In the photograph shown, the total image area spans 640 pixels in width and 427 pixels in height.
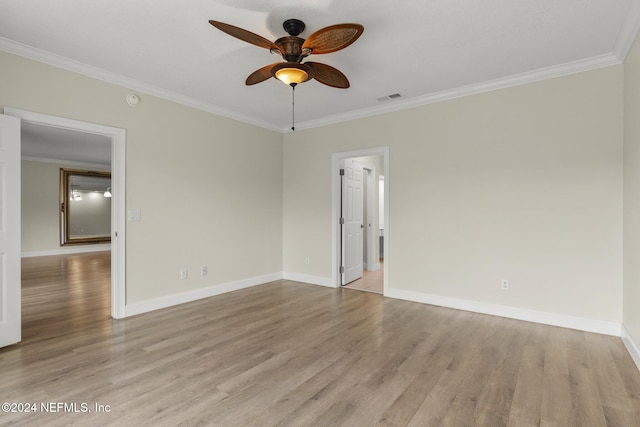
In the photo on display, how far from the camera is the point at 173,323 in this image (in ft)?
11.6

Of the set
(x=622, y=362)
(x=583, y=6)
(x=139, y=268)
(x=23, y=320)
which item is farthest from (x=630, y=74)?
(x=23, y=320)

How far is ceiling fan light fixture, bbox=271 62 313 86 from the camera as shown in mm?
2588

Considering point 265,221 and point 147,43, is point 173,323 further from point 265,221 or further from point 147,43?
point 147,43

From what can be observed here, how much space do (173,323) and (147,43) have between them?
2801 mm

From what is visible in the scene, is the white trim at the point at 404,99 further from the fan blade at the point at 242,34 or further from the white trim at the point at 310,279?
the white trim at the point at 310,279

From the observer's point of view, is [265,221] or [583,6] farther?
[265,221]

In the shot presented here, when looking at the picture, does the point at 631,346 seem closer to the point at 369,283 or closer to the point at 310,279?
the point at 369,283

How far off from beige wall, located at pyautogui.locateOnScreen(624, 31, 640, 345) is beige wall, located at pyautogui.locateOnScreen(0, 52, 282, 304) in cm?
451

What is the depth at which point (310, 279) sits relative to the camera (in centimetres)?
551

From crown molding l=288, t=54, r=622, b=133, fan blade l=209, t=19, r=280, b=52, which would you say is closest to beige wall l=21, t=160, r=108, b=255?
crown molding l=288, t=54, r=622, b=133

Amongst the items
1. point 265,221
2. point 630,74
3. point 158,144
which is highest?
point 630,74

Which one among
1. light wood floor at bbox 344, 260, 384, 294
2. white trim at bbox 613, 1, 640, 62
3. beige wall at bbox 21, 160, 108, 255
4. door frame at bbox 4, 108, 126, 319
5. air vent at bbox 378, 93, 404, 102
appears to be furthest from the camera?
beige wall at bbox 21, 160, 108, 255

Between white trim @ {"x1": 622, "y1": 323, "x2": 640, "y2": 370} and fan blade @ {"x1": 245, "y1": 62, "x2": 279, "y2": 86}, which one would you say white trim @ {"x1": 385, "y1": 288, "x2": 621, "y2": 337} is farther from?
fan blade @ {"x1": 245, "y1": 62, "x2": 279, "y2": 86}

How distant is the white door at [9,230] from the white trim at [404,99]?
684mm
